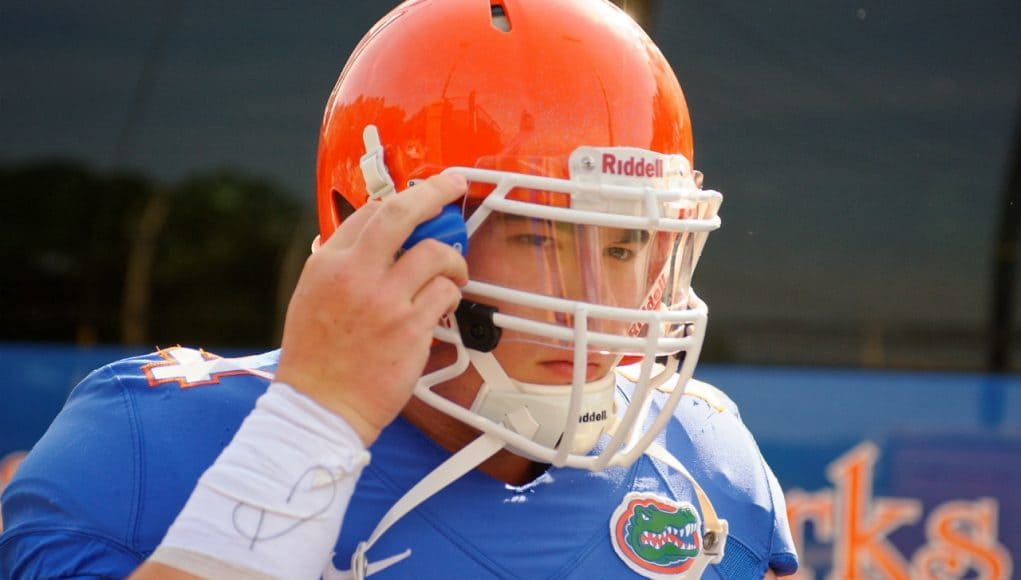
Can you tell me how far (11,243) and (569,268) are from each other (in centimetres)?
285

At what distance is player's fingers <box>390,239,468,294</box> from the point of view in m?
1.33

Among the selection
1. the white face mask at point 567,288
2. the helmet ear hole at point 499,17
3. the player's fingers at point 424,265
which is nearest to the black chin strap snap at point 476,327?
the white face mask at point 567,288

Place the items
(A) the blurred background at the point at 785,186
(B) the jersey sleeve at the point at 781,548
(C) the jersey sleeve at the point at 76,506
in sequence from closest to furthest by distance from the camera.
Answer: (C) the jersey sleeve at the point at 76,506
(B) the jersey sleeve at the point at 781,548
(A) the blurred background at the point at 785,186

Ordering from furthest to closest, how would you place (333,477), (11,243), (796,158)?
(11,243) → (796,158) → (333,477)

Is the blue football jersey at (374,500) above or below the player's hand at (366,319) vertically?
below

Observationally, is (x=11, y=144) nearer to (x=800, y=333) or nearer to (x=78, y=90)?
(x=78, y=90)

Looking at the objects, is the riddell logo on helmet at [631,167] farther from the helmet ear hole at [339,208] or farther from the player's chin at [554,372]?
the helmet ear hole at [339,208]

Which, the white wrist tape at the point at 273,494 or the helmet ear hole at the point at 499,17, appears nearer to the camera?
the white wrist tape at the point at 273,494

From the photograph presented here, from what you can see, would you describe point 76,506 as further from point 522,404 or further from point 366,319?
point 522,404

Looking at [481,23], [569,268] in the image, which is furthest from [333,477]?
[481,23]

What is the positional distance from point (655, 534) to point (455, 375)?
1.12ft

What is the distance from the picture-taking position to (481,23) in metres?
1.64

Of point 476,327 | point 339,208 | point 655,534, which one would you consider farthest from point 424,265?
point 655,534

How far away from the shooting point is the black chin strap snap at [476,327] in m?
1.49
